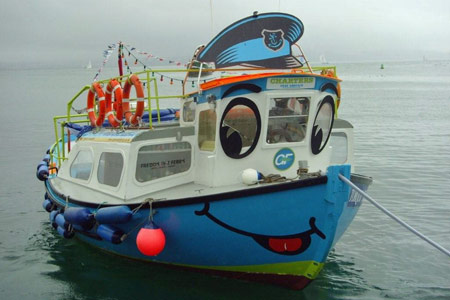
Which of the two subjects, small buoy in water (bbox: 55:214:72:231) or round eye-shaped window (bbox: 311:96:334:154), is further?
small buoy in water (bbox: 55:214:72:231)

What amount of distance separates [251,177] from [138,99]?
2.40m

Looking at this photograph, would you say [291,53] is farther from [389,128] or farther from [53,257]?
[389,128]

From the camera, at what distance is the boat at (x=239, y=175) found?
6.59 metres

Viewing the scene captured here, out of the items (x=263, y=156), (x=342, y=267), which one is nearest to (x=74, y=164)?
(x=263, y=156)

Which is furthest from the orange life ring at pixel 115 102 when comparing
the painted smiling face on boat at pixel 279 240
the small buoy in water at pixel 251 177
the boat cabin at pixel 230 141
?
the small buoy in water at pixel 251 177

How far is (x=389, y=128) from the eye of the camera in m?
26.1

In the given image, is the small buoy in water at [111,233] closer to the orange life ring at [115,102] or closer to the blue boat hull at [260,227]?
the blue boat hull at [260,227]

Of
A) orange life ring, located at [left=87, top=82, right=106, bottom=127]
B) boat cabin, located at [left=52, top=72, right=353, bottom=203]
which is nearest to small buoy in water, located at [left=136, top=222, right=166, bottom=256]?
boat cabin, located at [left=52, top=72, right=353, bottom=203]

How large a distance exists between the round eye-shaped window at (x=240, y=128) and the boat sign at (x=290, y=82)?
0.42m

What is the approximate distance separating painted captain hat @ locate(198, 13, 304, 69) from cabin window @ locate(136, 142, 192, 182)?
1490 millimetres

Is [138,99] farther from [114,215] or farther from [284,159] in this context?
[284,159]

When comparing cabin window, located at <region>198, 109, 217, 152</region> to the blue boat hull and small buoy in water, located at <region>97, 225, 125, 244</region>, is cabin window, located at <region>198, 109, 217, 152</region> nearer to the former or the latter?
the blue boat hull

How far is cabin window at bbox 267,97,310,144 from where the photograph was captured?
24.2 ft

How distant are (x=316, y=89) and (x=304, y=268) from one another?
2.70m
